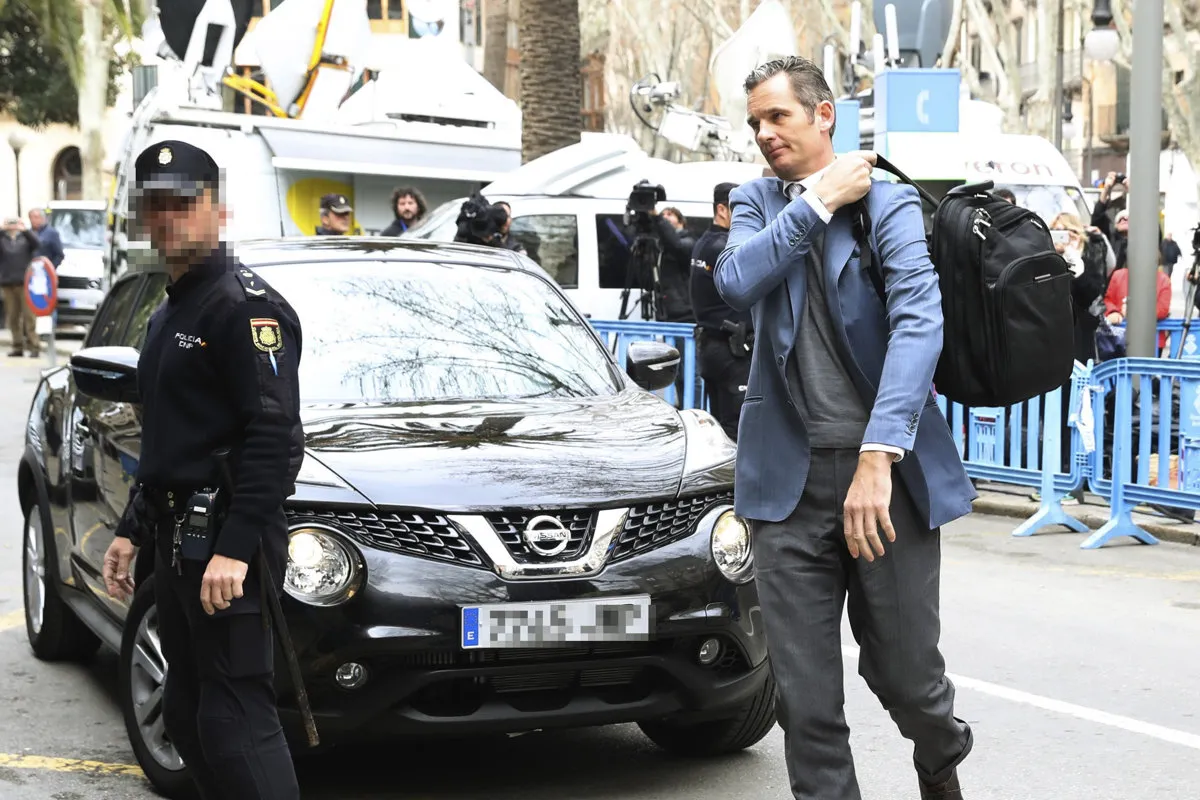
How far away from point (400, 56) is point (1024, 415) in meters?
14.0

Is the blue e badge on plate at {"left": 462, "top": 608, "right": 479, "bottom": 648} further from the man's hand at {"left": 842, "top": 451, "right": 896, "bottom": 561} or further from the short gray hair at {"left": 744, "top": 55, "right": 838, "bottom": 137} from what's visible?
the short gray hair at {"left": 744, "top": 55, "right": 838, "bottom": 137}

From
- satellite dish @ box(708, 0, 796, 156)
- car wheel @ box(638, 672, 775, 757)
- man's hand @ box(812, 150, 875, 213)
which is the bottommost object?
car wheel @ box(638, 672, 775, 757)

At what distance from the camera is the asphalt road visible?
528cm

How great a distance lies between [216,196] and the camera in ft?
12.3

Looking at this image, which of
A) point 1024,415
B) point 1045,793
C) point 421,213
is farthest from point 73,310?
A: point 1045,793

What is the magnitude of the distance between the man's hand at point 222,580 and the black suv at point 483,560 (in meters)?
0.88

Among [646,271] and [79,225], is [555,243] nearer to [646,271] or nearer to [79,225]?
[646,271]

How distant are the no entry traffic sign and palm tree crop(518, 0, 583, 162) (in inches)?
234

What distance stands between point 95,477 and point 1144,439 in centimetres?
613

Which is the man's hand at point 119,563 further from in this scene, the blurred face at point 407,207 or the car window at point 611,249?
the car window at point 611,249

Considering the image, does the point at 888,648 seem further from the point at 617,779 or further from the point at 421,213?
the point at 421,213

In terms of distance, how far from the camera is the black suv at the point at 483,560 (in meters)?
4.71

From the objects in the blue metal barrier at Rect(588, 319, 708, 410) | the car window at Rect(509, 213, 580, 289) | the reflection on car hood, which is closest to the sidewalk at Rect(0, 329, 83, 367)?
the car window at Rect(509, 213, 580, 289)

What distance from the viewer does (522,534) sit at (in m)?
4.84
